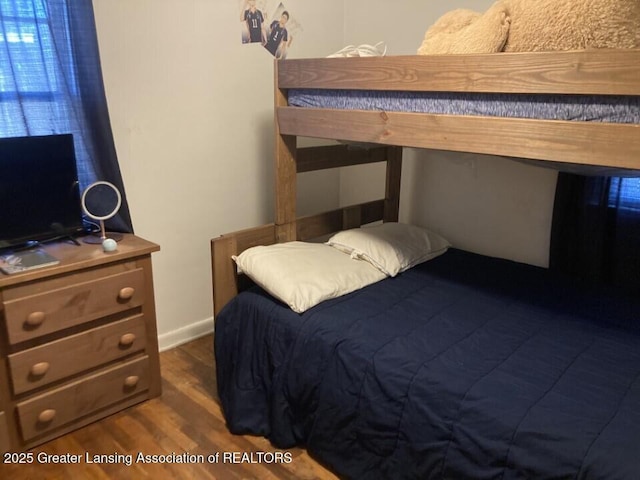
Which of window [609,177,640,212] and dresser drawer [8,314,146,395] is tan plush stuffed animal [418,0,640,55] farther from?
dresser drawer [8,314,146,395]

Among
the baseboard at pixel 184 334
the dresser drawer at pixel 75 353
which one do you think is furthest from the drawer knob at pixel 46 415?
the baseboard at pixel 184 334

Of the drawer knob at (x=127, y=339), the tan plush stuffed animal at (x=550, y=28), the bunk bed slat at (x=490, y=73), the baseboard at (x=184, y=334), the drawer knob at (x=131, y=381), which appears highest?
the tan plush stuffed animal at (x=550, y=28)

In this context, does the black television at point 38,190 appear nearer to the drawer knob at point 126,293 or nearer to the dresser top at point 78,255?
the dresser top at point 78,255

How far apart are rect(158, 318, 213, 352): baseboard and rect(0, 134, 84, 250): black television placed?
2.64 ft

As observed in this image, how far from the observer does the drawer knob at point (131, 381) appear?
210cm

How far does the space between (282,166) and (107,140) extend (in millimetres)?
749

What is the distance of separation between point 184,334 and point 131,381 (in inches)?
23.4

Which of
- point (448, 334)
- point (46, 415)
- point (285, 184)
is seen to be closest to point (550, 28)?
point (448, 334)

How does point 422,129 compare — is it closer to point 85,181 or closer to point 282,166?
point 282,166

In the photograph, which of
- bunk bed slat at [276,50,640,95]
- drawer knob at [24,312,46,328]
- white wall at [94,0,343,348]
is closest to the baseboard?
white wall at [94,0,343,348]

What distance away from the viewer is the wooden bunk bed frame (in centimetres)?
127

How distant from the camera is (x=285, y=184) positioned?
2.29 metres

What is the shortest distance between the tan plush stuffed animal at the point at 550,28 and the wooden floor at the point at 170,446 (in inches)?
61.8

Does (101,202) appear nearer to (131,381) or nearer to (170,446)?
(131,381)
